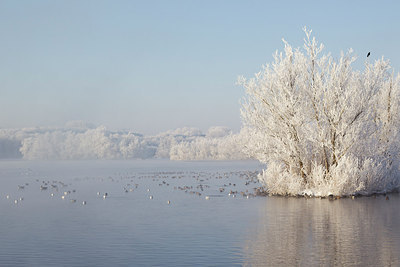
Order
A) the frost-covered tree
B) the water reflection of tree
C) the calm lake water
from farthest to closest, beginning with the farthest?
1. the frost-covered tree
2. the calm lake water
3. the water reflection of tree

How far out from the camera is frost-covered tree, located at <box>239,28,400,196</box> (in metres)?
24.7

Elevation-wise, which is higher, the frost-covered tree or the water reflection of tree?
the frost-covered tree

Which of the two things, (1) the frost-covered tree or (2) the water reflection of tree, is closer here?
(2) the water reflection of tree

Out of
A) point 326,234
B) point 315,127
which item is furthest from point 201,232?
point 315,127

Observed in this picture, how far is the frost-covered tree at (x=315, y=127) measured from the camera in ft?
81.0

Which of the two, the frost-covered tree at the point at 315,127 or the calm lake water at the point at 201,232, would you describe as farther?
the frost-covered tree at the point at 315,127

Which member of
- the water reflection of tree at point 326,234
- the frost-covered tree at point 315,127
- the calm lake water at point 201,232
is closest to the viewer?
the water reflection of tree at point 326,234

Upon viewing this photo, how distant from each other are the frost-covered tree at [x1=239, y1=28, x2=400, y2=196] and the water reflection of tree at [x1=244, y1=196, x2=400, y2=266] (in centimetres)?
255

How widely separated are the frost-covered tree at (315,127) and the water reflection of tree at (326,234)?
2.55 metres

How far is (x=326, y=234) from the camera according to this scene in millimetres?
15164

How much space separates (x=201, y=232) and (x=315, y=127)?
12.4 meters

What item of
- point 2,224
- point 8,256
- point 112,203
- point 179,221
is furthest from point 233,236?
point 112,203

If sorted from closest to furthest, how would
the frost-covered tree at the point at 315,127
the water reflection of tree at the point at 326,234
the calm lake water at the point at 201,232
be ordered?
1. the water reflection of tree at the point at 326,234
2. the calm lake water at the point at 201,232
3. the frost-covered tree at the point at 315,127

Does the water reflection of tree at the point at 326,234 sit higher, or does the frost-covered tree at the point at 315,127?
the frost-covered tree at the point at 315,127
